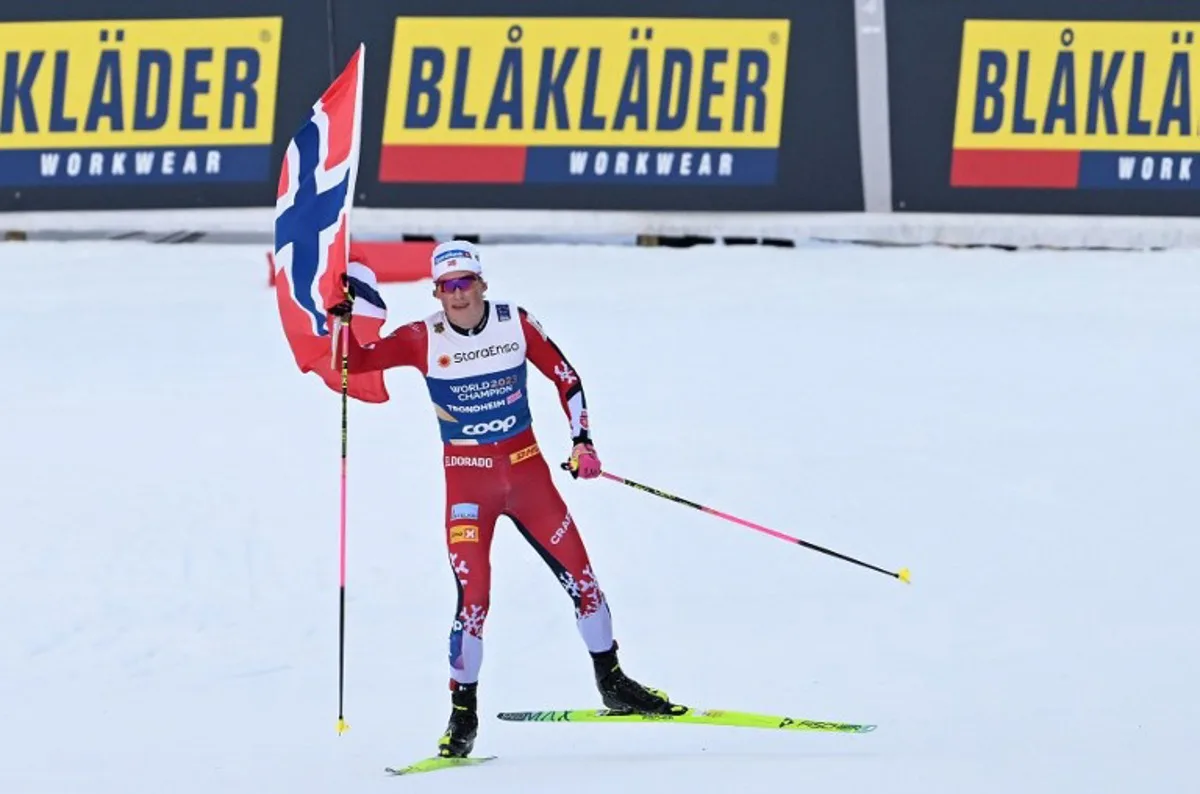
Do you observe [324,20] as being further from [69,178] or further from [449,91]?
[69,178]

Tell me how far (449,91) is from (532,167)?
981 mm

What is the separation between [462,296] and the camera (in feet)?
24.0

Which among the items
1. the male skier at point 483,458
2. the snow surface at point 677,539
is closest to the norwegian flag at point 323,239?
the male skier at point 483,458

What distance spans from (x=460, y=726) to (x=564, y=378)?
4.36 ft

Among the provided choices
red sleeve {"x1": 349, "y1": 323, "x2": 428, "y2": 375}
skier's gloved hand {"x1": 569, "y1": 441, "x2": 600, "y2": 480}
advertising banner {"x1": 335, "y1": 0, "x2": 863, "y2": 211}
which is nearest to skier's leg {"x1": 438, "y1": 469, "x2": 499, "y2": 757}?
skier's gloved hand {"x1": 569, "y1": 441, "x2": 600, "y2": 480}

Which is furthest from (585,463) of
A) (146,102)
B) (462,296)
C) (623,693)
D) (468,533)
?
(146,102)

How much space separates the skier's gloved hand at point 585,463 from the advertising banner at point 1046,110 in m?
10.2

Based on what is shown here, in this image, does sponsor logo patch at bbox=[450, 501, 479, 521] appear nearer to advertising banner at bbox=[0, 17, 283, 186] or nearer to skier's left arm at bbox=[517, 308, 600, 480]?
skier's left arm at bbox=[517, 308, 600, 480]

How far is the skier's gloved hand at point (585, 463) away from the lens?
24.1ft

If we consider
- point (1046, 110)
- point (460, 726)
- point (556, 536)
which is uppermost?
point (1046, 110)

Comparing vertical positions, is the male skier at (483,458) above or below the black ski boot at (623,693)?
above

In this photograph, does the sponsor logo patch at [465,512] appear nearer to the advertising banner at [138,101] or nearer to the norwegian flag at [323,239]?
the norwegian flag at [323,239]

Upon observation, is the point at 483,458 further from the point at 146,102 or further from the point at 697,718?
the point at 146,102

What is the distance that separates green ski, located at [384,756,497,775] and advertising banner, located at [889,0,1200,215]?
416 inches
